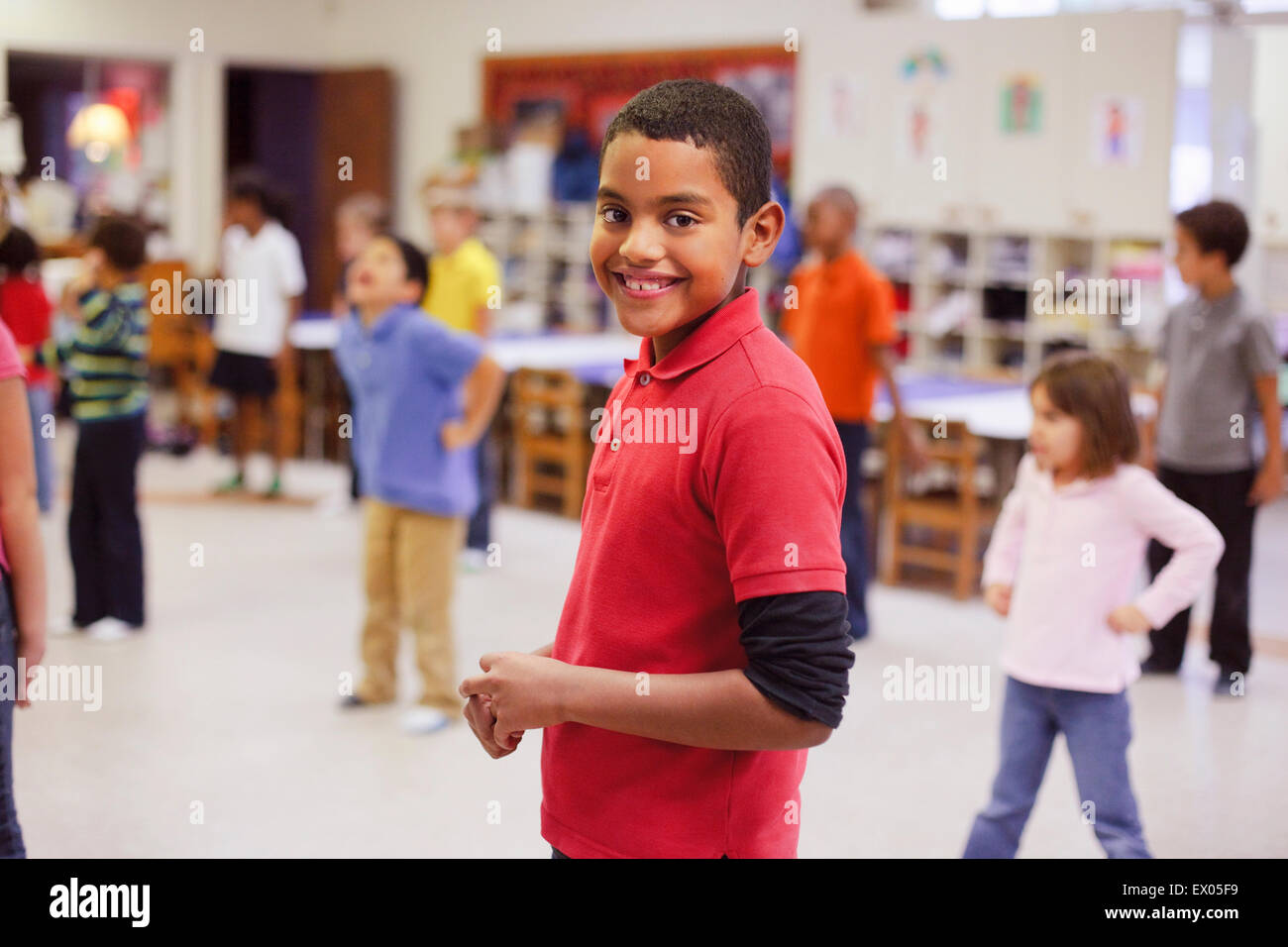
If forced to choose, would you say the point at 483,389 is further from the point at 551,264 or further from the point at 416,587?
the point at 551,264

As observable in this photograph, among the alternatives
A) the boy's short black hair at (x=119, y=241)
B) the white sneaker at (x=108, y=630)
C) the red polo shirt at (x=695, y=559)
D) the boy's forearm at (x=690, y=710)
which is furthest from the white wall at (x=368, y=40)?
the boy's forearm at (x=690, y=710)

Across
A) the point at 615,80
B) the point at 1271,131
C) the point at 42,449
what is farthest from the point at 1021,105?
the point at 42,449

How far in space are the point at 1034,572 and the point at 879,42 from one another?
706cm

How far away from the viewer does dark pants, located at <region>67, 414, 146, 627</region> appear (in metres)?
4.88

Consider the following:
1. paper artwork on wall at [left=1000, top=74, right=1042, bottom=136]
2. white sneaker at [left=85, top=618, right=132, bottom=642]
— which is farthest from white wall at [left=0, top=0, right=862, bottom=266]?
white sneaker at [left=85, top=618, right=132, bottom=642]

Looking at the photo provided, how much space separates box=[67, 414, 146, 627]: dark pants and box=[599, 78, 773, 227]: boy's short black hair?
3864 mm

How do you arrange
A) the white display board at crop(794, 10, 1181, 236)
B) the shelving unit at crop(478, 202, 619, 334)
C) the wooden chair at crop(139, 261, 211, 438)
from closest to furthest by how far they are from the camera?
the white display board at crop(794, 10, 1181, 236)
the wooden chair at crop(139, 261, 211, 438)
the shelving unit at crop(478, 202, 619, 334)

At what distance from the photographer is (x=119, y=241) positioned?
15.7 ft

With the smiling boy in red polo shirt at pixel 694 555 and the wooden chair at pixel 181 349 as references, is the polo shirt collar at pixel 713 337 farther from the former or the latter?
the wooden chair at pixel 181 349

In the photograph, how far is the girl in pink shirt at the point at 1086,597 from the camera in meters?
2.69

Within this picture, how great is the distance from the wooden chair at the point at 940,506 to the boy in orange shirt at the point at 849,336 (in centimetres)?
58

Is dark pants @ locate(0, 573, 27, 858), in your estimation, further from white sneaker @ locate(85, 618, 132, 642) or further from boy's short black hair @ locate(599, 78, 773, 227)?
white sneaker @ locate(85, 618, 132, 642)

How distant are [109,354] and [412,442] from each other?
4.33 ft
